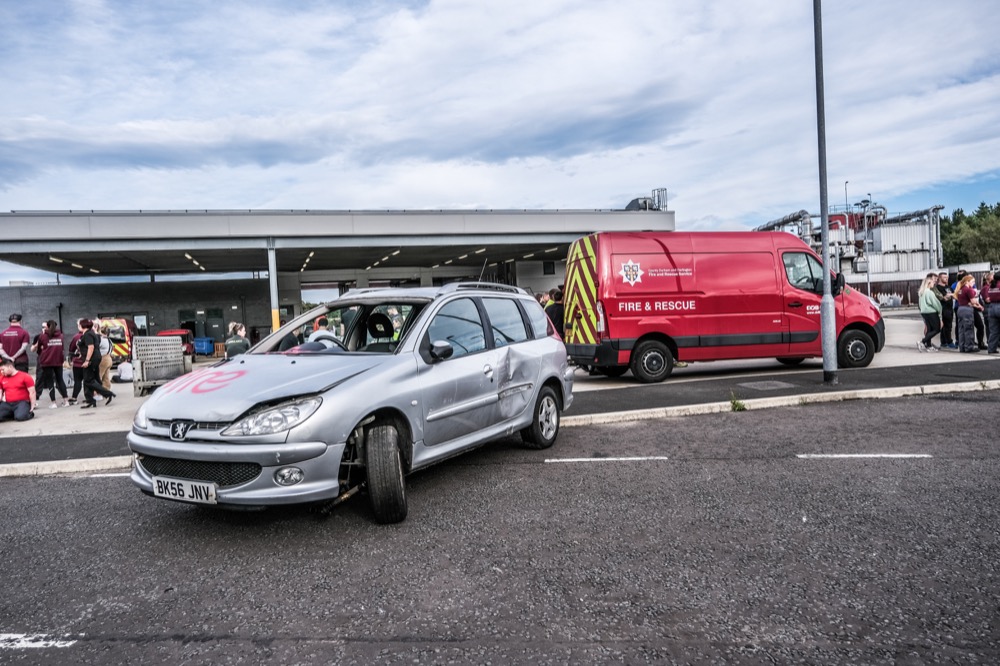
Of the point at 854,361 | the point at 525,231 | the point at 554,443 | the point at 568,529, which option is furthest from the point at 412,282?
the point at 568,529

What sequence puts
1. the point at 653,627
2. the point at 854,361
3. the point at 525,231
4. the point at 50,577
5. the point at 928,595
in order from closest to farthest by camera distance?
1. the point at 653,627
2. the point at 928,595
3. the point at 50,577
4. the point at 854,361
5. the point at 525,231

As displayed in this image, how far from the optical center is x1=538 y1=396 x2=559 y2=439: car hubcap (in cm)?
632

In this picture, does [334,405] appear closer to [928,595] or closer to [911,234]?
[928,595]

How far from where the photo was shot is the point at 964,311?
1384cm

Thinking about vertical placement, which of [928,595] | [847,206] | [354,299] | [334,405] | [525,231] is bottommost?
[928,595]

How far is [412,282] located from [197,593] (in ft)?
122

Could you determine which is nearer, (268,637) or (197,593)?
(268,637)

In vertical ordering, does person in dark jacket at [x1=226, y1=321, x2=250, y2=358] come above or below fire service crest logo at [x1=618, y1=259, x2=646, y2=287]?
below

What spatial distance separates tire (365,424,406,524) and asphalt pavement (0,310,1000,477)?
3.65 m

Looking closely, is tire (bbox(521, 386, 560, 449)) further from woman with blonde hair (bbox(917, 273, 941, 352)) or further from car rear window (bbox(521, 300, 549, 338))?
woman with blonde hair (bbox(917, 273, 941, 352))

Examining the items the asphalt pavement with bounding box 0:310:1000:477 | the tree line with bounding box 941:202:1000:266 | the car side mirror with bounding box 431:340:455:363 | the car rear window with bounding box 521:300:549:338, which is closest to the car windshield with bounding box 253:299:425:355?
the car side mirror with bounding box 431:340:455:363

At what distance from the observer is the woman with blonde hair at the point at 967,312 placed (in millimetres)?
13727

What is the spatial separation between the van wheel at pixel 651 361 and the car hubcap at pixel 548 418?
189 inches

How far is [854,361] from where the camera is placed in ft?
39.2
